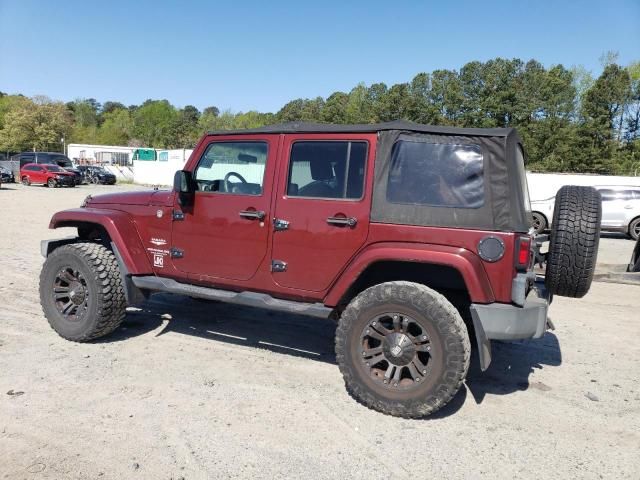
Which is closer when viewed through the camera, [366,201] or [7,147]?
[366,201]

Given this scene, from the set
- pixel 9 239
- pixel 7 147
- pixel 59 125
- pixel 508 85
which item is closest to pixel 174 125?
pixel 59 125

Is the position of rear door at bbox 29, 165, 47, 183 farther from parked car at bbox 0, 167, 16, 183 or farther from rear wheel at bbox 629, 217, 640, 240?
rear wheel at bbox 629, 217, 640, 240

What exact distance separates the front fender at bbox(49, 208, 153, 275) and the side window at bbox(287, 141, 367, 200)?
1.59m

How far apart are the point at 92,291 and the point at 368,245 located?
8.38 ft

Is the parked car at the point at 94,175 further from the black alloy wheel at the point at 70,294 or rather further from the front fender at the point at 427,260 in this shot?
the front fender at the point at 427,260

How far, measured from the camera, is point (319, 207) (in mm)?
3818

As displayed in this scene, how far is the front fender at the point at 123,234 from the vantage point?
178 inches

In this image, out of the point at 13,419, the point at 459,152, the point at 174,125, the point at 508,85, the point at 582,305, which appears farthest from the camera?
the point at 174,125

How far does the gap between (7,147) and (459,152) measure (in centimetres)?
8030

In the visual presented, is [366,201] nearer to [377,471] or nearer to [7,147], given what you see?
[377,471]

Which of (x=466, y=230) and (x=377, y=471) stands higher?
(x=466, y=230)

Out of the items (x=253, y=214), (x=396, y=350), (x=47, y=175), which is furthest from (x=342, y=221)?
(x=47, y=175)

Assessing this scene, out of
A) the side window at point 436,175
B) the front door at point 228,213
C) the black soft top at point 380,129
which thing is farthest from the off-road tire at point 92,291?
the side window at point 436,175

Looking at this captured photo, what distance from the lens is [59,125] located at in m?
68.6
